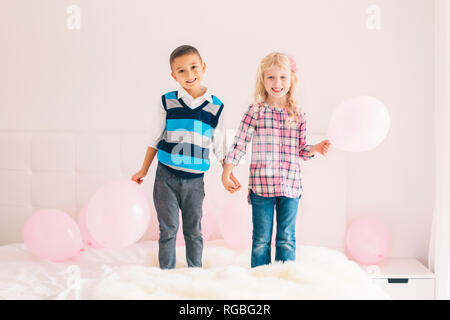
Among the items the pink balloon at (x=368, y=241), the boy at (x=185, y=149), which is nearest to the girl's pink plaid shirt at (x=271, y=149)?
the boy at (x=185, y=149)

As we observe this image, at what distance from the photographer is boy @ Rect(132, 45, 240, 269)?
1.90 metres

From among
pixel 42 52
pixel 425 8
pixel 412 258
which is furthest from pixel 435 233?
pixel 42 52

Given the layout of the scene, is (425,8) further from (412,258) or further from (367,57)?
(412,258)

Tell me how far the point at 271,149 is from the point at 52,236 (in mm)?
1120

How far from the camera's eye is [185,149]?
1.91 m

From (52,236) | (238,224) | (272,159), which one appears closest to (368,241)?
(238,224)

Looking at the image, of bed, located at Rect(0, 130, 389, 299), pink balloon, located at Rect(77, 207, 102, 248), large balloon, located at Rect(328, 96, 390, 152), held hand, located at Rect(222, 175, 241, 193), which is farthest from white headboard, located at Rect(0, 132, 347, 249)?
large balloon, located at Rect(328, 96, 390, 152)

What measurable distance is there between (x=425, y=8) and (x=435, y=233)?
4.08 feet

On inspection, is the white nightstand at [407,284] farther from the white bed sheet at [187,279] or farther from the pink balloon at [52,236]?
the pink balloon at [52,236]

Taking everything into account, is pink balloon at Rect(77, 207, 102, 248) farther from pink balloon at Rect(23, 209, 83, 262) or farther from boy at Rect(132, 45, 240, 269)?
boy at Rect(132, 45, 240, 269)

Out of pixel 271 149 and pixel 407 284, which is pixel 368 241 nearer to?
pixel 407 284

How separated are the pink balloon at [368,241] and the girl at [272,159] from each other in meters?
0.69

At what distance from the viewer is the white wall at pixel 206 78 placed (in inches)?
102
